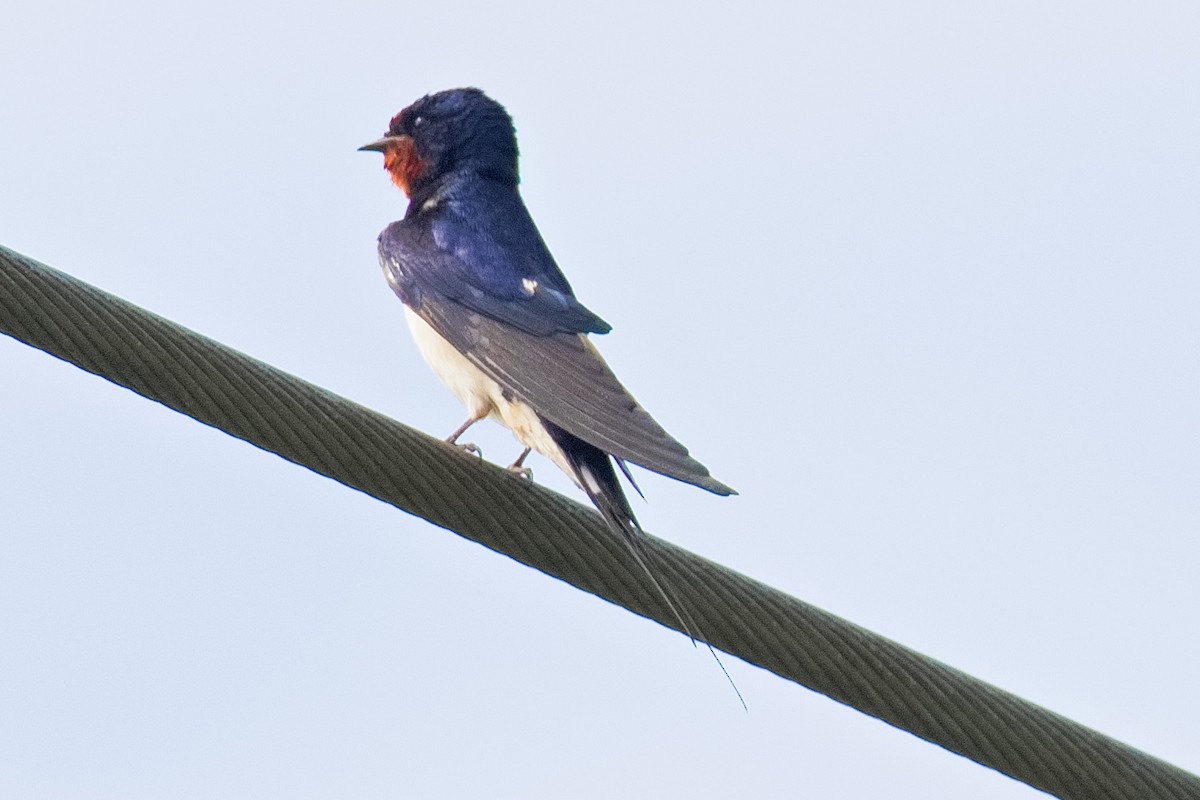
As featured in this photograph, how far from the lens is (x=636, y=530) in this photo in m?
3.42

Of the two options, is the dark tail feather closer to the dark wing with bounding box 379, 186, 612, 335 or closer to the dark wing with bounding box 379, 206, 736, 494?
the dark wing with bounding box 379, 206, 736, 494

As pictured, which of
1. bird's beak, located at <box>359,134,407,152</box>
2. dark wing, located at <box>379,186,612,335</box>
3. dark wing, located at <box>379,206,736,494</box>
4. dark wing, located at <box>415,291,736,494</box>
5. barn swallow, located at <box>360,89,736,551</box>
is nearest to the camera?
dark wing, located at <box>415,291,736,494</box>

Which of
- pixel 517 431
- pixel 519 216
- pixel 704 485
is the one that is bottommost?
pixel 704 485

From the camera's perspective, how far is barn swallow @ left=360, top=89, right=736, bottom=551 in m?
3.97

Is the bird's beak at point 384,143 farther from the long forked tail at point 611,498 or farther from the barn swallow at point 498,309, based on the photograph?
the long forked tail at point 611,498

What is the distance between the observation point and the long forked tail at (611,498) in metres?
3.13

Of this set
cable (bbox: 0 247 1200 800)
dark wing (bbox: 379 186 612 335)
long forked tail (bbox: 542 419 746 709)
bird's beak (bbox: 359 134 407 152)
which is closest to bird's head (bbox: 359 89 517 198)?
bird's beak (bbox: 359 134 407 152)

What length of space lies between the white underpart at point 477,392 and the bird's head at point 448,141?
718mm

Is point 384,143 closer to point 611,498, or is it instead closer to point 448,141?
point 448,141

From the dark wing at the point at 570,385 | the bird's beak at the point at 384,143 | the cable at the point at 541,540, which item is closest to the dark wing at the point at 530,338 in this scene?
the dark wing at the point at 570,385

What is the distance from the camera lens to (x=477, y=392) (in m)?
4.79

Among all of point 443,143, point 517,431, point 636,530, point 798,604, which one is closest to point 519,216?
point 443,143

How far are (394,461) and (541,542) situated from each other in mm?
250

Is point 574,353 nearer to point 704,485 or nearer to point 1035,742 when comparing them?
point 704,485
